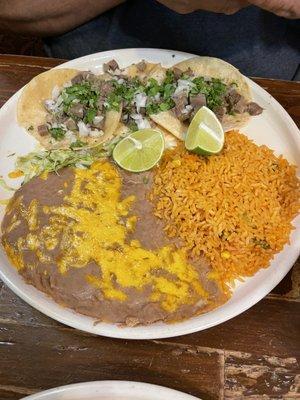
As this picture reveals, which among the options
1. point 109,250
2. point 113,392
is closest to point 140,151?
point 109,250

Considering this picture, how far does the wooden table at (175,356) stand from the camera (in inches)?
61.6

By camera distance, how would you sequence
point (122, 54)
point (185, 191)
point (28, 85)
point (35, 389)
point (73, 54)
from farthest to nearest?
point (73, 54) < point (122, 54) < point (28, 85) < point (185, 191) < point (35, 389)

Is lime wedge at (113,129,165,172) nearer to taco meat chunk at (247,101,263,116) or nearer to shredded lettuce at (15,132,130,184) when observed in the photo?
shredded lettuce at (15,132,130,184)

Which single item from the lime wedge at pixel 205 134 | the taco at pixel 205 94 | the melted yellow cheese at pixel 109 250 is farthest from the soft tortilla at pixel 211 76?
the melted yellow cheese at pixel 109 250

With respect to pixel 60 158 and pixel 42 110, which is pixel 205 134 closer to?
pixel 60 158

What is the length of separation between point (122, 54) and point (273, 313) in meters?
1.36

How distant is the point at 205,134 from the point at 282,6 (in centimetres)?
53

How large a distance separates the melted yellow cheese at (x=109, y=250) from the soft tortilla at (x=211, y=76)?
51 cm

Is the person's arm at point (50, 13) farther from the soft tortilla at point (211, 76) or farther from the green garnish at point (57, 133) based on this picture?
the green garnish at point (57, 133)

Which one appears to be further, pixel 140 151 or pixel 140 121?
pixel 140 121

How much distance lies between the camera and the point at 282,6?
1.82 m

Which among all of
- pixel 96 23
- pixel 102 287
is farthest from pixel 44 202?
pixel 96 23

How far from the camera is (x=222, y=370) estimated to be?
159 cm

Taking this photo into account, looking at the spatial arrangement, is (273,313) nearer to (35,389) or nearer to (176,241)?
(176,241)
